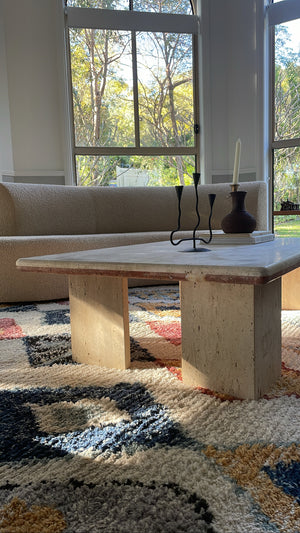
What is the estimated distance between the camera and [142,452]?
783 millimetres

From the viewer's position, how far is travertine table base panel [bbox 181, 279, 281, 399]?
0.99 m

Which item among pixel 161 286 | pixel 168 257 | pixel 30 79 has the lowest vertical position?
pixel 161 286

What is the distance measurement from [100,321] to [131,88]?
3657 millimetres

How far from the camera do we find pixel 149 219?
10.4 feet

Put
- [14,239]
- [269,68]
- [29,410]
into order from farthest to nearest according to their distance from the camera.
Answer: [269,68] → [14,239] → [29,410]

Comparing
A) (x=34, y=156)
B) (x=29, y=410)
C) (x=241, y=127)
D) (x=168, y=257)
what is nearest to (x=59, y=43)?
(x=34, y=156)

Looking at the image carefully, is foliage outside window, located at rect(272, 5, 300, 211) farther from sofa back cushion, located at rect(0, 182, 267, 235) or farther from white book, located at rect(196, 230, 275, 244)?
white book, located at rect(196, 230, 275, 244)

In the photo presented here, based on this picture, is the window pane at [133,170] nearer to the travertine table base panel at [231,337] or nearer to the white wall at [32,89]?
the white wall at [32,89]

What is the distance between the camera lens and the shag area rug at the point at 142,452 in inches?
24.3

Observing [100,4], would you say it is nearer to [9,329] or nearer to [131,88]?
[131,88]

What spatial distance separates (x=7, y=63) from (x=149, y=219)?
7.11 feet

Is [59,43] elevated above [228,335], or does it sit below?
above

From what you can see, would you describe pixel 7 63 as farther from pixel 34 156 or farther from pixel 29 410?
pixel 29 410

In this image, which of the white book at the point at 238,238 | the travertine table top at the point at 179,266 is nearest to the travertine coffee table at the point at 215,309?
the travertine table top at the point at 179,266
